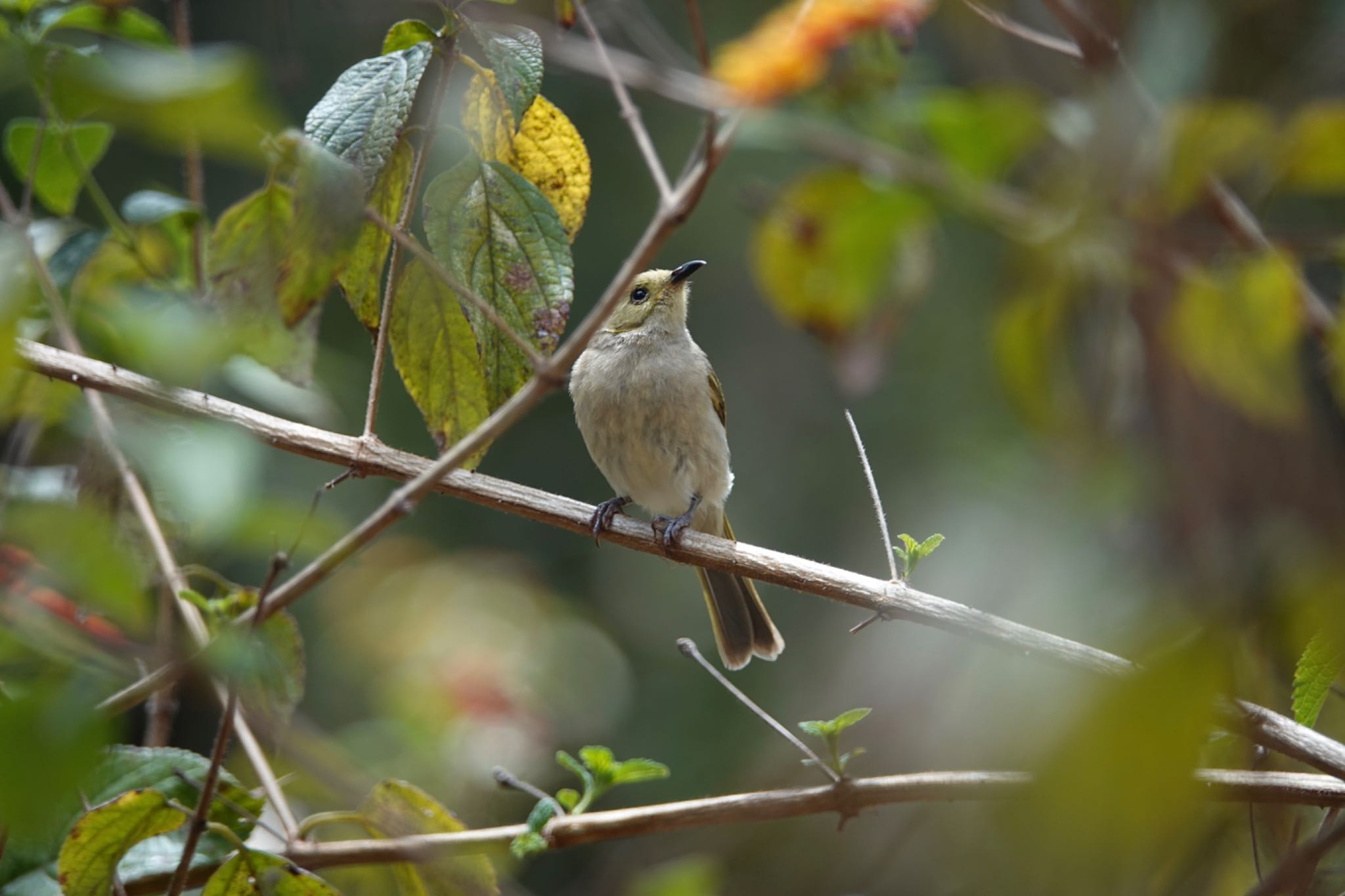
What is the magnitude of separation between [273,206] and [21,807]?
126 cm

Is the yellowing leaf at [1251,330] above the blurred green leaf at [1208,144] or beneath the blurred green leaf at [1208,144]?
beneath

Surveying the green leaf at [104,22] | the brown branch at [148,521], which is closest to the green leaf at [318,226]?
the brown branch at [148,521]

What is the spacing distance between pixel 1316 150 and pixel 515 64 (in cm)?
120

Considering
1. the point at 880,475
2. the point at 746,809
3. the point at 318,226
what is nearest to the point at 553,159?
the point at 318,226

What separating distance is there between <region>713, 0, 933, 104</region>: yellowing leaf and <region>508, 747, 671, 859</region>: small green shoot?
1.27m

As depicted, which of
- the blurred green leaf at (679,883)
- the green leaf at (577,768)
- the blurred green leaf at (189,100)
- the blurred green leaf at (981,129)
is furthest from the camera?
the green leaf at (577,768)

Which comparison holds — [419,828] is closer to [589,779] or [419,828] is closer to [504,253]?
[589,779]

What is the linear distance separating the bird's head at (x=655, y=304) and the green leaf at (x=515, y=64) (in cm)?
240

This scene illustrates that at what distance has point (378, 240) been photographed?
1.98 metres

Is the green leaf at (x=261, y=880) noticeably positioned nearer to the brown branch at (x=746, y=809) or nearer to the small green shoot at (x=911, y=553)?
the brown branch at (x=746, y=809)

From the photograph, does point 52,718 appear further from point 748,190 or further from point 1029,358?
point 1029,358

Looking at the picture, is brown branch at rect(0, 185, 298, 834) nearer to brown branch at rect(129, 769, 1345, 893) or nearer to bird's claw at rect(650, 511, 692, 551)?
brown branch at rect(129, 769, 1345, 893)

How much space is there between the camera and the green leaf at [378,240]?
1980 millimetres

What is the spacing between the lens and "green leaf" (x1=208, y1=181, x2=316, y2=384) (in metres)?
1.53
